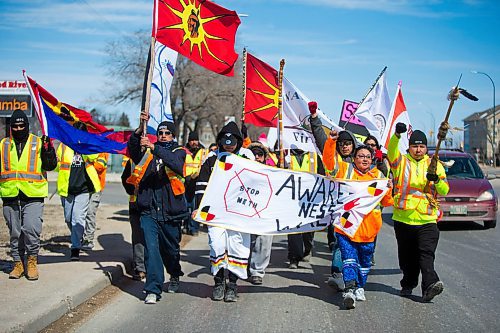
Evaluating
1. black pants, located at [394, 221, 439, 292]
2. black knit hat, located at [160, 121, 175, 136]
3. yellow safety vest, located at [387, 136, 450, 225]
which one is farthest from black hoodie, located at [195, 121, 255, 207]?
black pants, located at [394, 221, 439, 292]

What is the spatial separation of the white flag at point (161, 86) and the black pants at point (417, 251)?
3.23 meters

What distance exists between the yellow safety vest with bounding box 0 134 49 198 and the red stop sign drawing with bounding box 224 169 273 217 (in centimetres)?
230

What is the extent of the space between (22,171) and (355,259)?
13.6 ft

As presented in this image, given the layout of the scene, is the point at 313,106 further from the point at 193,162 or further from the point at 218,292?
the point at 193,162

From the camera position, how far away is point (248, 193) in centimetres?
767

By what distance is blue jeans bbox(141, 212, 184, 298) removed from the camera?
739 cm

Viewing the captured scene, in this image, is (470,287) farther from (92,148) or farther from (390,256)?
(92,148)

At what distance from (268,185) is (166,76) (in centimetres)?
217

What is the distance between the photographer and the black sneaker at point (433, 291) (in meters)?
7.10

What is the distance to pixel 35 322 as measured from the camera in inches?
235

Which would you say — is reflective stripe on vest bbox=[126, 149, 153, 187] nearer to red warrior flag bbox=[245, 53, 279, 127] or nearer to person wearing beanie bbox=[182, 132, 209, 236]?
red warrior flag bbox=[245, 53, 279, 127]

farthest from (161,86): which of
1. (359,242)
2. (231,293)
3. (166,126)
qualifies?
(359,242)

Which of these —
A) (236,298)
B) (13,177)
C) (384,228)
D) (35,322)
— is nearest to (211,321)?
(236,298)

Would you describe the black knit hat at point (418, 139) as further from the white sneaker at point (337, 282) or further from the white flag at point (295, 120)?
the white flag at point (295, 120)
